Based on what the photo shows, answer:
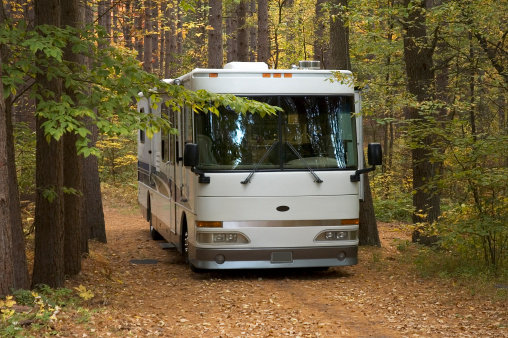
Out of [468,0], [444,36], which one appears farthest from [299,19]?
[468,0]

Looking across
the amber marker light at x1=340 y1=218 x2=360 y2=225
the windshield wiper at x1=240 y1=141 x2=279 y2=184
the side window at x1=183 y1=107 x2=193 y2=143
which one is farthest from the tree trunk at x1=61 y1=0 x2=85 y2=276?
the amber marker light at x1=340 y1=218 x2=360 y2=225

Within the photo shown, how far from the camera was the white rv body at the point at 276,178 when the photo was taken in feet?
36.6

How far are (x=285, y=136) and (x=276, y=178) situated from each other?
66 centimetres

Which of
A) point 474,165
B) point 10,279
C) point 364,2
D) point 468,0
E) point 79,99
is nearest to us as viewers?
point 10,279

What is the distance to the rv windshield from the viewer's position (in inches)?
441

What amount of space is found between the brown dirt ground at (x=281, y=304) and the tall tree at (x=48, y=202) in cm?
74

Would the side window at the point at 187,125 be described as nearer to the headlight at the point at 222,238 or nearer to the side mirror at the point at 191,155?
the side mirror at the point at 191,155

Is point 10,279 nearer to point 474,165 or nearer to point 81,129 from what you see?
point 81,129

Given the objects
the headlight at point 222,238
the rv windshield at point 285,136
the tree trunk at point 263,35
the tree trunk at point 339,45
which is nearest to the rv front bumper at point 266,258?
the headlight at point 222,238

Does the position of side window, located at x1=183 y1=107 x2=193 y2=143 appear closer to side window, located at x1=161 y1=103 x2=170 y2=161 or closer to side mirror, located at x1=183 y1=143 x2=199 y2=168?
side mirror, located at x1=183 y1=143 x2=199 y2=168

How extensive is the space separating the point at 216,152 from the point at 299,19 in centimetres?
1897

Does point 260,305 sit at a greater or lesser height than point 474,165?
lesser

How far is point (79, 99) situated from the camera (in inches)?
327

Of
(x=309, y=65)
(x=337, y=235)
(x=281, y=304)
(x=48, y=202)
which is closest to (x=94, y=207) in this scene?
(x=309, y=65)
